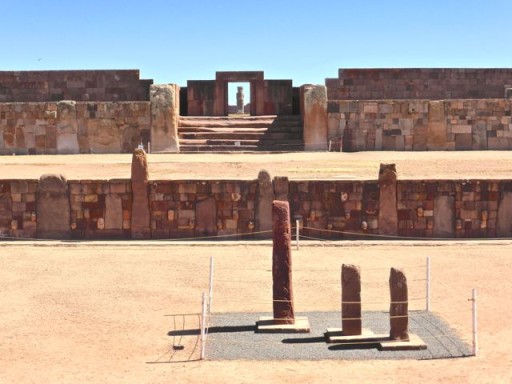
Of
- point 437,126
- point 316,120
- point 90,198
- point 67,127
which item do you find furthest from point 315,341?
point 67,127

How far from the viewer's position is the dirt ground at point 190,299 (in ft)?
24.6

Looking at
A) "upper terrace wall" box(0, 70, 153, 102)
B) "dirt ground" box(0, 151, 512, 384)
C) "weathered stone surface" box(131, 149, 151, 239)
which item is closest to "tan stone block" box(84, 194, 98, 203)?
"weathered stone surface" box(131, 149, 151, 239)

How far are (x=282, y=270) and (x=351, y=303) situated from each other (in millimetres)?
1019

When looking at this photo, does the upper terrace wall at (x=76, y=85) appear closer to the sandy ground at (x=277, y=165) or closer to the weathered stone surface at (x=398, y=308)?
the sandy ground at (x=277, y=165)

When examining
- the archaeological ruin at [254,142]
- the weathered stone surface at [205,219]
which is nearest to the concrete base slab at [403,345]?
the archaeological ruin at [254,142]

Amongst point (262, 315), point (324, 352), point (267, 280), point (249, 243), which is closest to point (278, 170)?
point (249, 243)

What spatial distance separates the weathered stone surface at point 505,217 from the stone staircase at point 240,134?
8.07 meters

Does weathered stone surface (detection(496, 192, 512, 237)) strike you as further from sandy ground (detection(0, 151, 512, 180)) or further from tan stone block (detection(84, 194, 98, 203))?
tan stone block (detection(84, 194, 98, 203))

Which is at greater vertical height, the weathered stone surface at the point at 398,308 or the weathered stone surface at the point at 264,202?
the weathered stone surface at the point at 264,202

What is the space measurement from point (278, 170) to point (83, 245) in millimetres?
5456

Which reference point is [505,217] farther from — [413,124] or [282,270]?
[413,124]

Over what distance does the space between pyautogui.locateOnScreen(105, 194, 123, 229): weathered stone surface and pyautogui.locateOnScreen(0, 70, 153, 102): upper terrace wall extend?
10761mm

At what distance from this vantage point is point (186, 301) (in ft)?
33.4

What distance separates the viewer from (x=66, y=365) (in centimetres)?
773
